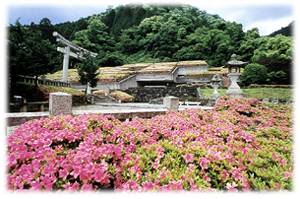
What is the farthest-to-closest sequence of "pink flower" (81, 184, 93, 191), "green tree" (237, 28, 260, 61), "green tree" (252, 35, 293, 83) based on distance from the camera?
"green tree" (237, 28, 260, 61), "green tree" (252, 35, 293, 83), "pink flower" (81, 184, 93, 191)

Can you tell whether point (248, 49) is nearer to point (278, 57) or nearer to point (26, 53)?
point (278, 57)

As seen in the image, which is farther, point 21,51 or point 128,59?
point 128,59

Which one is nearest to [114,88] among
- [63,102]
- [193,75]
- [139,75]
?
[139,75]

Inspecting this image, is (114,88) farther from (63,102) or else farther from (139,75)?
(63,102)

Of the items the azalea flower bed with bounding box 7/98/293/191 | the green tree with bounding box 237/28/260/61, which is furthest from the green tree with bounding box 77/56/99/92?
the azalea flower bed with bounding box 7/98/293/191

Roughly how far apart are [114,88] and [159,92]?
5605mm

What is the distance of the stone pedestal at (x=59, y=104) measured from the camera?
614cm

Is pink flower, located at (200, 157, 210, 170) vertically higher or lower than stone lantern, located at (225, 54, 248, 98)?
lower

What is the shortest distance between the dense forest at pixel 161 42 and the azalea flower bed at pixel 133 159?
1425 centimetres

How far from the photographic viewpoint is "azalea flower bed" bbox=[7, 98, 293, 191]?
2.65 metres

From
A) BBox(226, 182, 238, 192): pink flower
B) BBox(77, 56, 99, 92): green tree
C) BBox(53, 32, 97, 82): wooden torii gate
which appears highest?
BBox(53, 32, 97, 82): wooden torii gate

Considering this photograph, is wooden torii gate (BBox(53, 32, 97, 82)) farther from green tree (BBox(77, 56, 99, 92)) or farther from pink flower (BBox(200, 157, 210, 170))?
pink flower (BBox(200, 157, 210, 170))

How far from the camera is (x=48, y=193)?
8.17ft

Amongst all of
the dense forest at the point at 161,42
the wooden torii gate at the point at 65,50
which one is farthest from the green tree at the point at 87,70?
the dense forest at the point at 161,42
